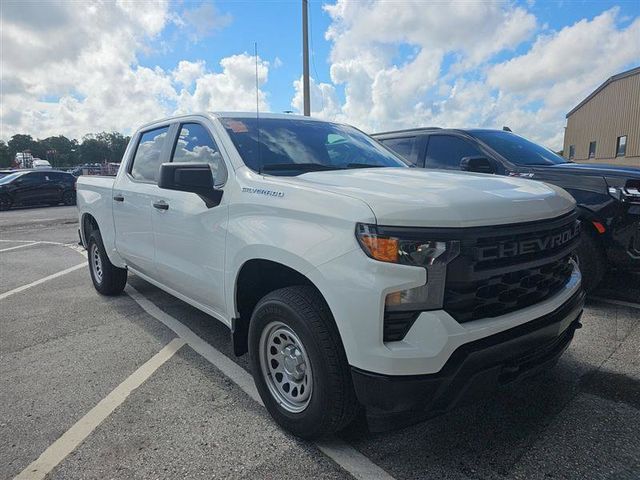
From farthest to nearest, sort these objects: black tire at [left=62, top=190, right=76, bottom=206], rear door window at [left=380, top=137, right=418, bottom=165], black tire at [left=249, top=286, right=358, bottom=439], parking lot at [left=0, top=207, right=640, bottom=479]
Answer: black tire at [left=62, top=190, right=76, bottom=206] < rear door window at [left=380, top=137, right=418, bottom=165] < parking lot at [left=0, top=207, right=640, bottom=479] < black tire at [left=249, top=286, right=358, bottom=439]

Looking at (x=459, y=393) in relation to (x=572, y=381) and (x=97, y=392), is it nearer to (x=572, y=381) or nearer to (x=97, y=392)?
(x=572, y=381)

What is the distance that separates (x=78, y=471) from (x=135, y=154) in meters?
3.25

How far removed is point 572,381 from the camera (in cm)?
313

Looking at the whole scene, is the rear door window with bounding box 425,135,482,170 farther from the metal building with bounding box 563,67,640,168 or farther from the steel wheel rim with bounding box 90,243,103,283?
the metal building with bounding box 563,67,640,168

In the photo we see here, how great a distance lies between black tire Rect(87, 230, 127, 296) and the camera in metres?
5.36

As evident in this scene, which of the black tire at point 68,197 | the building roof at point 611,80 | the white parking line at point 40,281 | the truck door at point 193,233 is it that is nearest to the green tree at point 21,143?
the black tire at point 68,197

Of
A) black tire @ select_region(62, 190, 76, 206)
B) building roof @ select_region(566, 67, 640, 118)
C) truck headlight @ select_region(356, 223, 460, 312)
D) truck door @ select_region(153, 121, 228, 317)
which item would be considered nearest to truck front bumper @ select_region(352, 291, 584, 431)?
truck headlight @ select_region(356, 223, 460, 312)

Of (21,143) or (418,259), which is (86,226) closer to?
(418,259)

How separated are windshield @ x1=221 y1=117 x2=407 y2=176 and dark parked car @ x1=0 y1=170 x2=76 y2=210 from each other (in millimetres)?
19698

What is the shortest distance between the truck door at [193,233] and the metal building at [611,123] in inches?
1341

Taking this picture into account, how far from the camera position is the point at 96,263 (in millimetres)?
5738

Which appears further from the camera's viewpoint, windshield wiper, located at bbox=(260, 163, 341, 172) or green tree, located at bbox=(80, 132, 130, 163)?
green tree, located at bbox=(80, 132, 130, 163)

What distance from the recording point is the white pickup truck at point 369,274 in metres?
2.02

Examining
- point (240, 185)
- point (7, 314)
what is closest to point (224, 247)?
point (240, 185)
